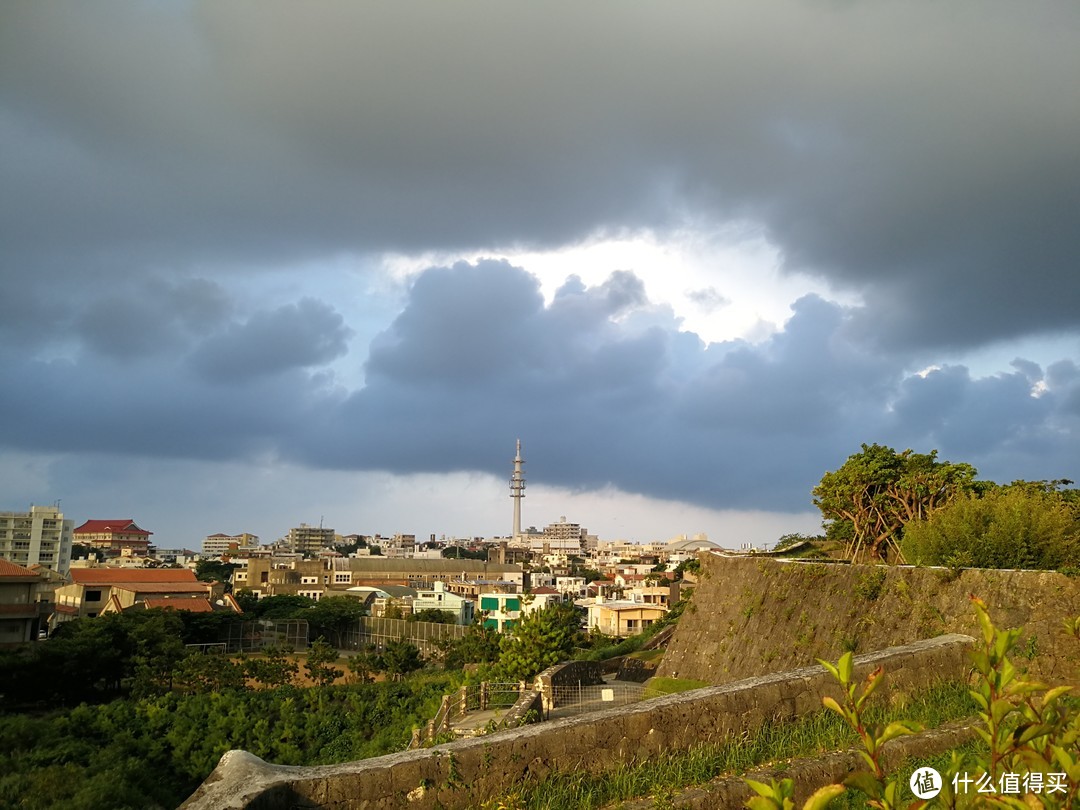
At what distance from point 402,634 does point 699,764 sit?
170 feet

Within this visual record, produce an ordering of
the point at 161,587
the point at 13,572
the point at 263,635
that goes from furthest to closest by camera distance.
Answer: the point at 161,587 < the point at 263,635 < the point at 13,572

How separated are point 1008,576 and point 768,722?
19.5ft

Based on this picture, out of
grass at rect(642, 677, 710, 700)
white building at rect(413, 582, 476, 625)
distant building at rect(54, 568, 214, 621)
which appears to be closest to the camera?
grass at rect(642, 677, 710, 700)

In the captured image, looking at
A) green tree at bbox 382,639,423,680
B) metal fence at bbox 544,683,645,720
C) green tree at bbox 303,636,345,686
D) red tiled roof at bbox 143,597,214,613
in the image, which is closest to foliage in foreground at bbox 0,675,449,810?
green tree at bbox 303,636,345,686

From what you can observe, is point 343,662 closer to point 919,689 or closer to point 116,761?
point 116,761

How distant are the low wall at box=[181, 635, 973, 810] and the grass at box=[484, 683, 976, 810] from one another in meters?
0.10

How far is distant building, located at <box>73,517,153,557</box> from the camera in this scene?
570 ft

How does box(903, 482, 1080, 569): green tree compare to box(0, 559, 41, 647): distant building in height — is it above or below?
above

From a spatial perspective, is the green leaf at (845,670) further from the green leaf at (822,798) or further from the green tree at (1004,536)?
the green tree at (1004,536)

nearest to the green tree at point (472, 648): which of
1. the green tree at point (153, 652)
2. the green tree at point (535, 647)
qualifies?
the green tree at point (153, 652)

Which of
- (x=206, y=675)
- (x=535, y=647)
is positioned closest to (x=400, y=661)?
(x=206, y=675)

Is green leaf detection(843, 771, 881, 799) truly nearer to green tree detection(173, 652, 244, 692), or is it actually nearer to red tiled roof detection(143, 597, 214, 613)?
green tree detection(173, 652, 244, 692)

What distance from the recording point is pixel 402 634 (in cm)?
5438

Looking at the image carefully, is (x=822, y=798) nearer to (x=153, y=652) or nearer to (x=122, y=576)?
(x=153, y=652)
